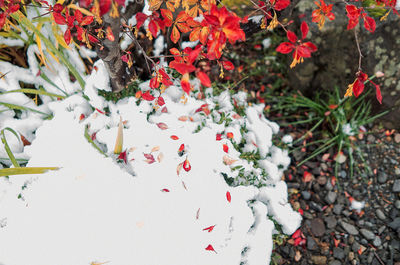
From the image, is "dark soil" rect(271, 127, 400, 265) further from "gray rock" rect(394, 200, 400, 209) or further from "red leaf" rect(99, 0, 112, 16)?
"red leaf" rect(99, 0, 112, 16)

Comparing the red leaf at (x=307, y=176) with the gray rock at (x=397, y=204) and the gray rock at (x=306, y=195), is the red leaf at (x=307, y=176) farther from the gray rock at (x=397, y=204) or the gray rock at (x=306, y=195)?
the gray rock at (x=397, y=204)

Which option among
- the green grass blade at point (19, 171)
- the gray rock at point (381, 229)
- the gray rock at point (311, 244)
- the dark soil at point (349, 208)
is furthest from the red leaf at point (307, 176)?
the green grass blade at point (19, 171)

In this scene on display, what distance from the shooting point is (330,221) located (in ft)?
5.59

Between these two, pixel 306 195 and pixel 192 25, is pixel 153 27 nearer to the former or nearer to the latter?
pixel 192 25

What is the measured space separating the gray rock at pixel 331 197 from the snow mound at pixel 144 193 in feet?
1.29

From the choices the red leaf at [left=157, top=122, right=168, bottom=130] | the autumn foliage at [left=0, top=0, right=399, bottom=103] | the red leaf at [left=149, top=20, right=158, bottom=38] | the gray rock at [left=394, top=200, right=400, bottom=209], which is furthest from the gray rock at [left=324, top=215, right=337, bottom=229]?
the red leaf at [left=149, top=20, right=158, bottom=38]

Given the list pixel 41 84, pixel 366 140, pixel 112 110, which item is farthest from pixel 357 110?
pixel 41 84

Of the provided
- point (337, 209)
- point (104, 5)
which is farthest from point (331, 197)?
point (104, 5)

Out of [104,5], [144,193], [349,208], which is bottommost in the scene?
[349,208]

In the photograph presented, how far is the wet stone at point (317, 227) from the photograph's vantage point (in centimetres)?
167

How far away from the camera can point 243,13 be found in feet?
5.90

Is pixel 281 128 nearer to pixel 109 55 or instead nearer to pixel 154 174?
pixel 154 174

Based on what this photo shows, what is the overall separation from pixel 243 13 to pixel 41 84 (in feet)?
4.29

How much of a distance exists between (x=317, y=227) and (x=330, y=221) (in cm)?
9
